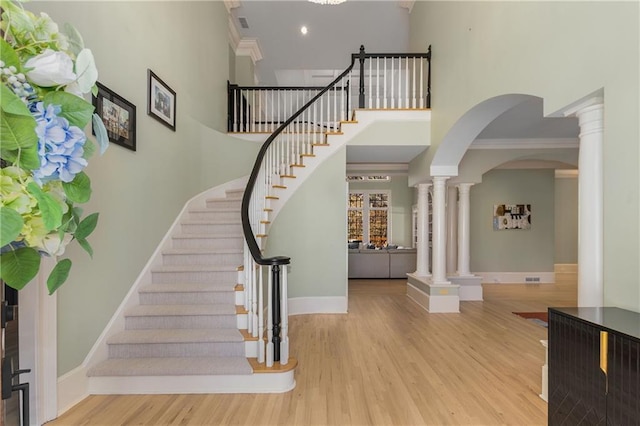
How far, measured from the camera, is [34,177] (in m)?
0.56

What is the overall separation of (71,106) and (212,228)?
3986 millimetres

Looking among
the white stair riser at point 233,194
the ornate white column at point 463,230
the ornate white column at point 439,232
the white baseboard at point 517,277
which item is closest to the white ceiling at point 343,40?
the ornate white column at point 439,232

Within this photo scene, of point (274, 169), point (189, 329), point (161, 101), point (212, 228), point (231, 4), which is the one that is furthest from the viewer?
point (231, 4)

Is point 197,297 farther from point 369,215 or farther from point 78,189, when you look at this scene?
point 369,215

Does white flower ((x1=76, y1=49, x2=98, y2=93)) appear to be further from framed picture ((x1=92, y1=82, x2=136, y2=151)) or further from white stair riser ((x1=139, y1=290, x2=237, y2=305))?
white stair riser ((x1=139, y1=290, x2=237, y2=305))

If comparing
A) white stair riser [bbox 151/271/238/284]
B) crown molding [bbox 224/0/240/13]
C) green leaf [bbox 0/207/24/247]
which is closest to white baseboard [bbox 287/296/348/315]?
white stair riser [bbox 151/271/238/284]

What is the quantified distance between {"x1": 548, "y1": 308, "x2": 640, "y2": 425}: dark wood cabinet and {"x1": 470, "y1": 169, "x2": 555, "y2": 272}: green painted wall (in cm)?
675

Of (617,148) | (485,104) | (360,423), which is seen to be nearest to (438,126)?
(485,104)

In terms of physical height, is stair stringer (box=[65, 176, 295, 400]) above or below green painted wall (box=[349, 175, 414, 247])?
below

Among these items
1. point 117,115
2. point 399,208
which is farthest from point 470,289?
point 117,115

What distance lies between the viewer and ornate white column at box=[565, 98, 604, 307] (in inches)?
82.4

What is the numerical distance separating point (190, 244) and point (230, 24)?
4.81 metres

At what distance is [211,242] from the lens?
4.21 m

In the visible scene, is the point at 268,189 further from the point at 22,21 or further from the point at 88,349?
the point at 22,21
